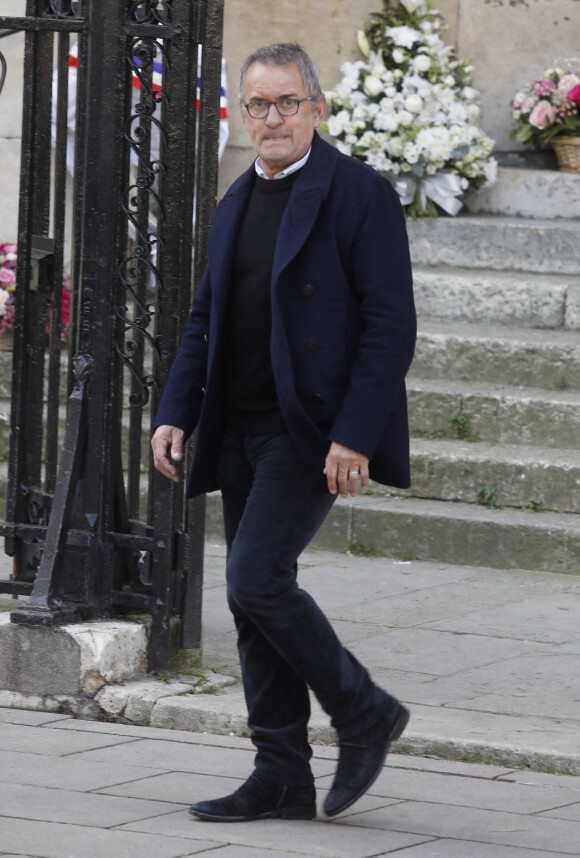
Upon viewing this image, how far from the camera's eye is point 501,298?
8625 mm

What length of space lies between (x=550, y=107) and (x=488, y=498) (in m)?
3.21

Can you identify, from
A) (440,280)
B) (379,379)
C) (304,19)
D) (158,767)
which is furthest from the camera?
(304,19)

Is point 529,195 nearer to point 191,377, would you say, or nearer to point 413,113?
→ point 413,113

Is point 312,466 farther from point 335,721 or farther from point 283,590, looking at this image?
point 335,721

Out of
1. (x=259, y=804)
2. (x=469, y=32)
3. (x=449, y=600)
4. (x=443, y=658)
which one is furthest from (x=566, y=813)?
(x=469, y=32)

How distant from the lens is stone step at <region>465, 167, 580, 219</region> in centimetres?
955

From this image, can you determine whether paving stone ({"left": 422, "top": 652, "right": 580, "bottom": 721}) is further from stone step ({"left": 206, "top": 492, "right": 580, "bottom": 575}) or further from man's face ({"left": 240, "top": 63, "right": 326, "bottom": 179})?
man's face ({"left": 240, "top": 63, "right": 326, "bottom": 179})

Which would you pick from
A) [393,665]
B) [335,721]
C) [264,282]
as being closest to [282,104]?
[264,282]

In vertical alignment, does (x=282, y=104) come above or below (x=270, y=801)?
above

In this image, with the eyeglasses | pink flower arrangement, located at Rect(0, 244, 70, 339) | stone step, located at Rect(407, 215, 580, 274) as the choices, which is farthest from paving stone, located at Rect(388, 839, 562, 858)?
stone step, located at Rect(407, 215, 580, 274)

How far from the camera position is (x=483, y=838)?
12.6ft

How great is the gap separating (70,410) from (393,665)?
1.39 meters

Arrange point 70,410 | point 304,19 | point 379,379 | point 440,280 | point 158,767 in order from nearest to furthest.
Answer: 1. point 379,379
2. point 158,767
3. point 70,410
4. point 440,280
5. point 304,19

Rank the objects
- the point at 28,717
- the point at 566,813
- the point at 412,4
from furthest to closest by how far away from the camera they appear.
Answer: the point at 412,4 < the point at 28,717 < the point at 566,813
